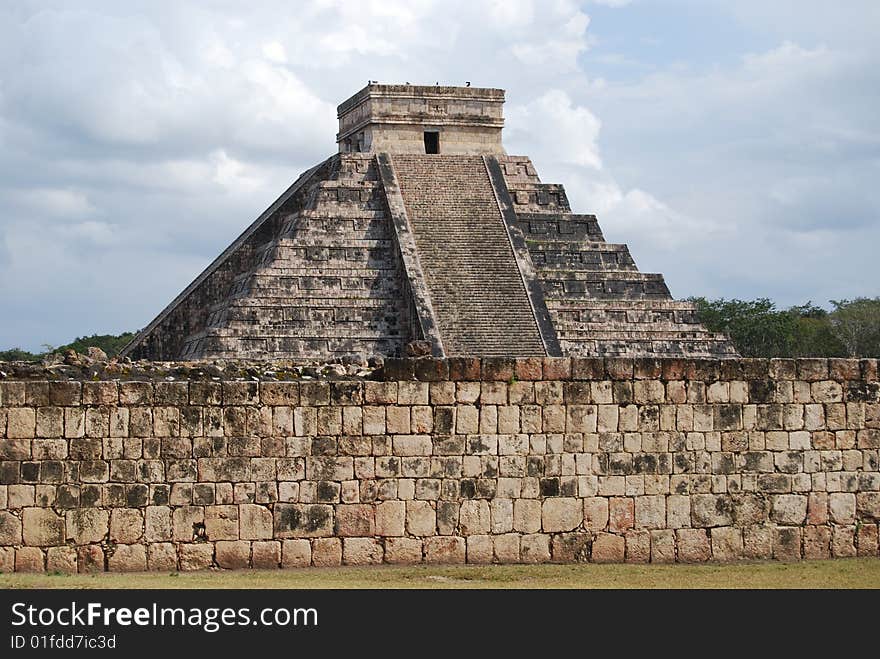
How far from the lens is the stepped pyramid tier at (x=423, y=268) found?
41500 millimetres

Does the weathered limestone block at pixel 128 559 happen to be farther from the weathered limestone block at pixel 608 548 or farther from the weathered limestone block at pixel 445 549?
the weathered limestone block at pixel 608 548

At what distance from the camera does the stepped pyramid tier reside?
41500 millimetres

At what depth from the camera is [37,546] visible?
18.1 meters

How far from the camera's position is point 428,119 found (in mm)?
48562

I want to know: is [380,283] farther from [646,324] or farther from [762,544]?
[762,544]

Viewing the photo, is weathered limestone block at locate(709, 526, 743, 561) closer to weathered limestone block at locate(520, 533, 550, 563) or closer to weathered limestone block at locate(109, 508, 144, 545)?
weathered limestone block at locate(520, 533, 550, 563)

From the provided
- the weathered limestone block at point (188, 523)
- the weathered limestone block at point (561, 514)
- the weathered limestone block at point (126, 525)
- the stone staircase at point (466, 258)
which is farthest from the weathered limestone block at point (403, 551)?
the stone staircase at point (466, 258)

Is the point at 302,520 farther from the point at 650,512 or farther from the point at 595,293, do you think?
the point at 595,293

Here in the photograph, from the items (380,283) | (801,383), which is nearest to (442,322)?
(380,283)

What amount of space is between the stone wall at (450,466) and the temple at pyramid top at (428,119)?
29231mm

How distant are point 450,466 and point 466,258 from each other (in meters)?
25.5

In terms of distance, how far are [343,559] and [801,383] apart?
587cm

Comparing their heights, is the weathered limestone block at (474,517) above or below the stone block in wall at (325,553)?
above

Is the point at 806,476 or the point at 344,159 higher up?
the point at 344,159
